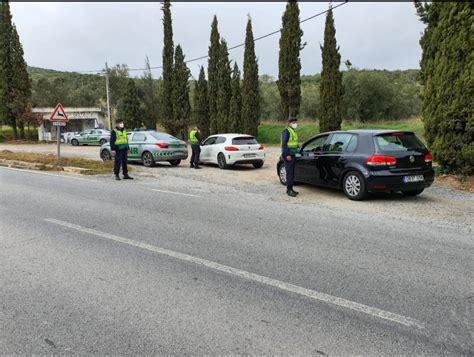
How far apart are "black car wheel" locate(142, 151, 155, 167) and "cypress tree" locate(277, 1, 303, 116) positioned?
14211 millimetres

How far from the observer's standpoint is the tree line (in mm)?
10969

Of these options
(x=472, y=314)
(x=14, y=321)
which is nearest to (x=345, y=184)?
(x=472, y=314)

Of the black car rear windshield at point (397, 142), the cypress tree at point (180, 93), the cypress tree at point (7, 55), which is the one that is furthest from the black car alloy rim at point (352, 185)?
the cypress tree at point (7, 55)

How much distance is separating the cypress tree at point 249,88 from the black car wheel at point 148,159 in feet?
45.4

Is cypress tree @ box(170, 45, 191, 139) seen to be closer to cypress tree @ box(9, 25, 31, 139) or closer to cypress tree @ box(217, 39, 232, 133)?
cypress tree @ box(217, 39, 232, 133)

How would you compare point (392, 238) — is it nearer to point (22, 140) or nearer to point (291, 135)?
point (291, 135)

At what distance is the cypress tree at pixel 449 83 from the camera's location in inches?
420

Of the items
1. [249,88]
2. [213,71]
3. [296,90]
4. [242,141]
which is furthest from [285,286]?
[213,71]

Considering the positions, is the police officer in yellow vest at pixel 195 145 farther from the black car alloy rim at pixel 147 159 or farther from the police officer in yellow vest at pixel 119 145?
the police officer in yellow vest at pixel 119 145

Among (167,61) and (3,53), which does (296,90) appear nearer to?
(167,61)

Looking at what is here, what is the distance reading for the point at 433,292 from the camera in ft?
13.0

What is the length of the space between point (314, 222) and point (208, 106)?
2786cm

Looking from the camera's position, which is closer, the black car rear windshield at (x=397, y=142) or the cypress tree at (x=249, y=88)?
the black car rear windshield at (x=397, y=142)

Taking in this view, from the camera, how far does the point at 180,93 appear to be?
33500 mm
